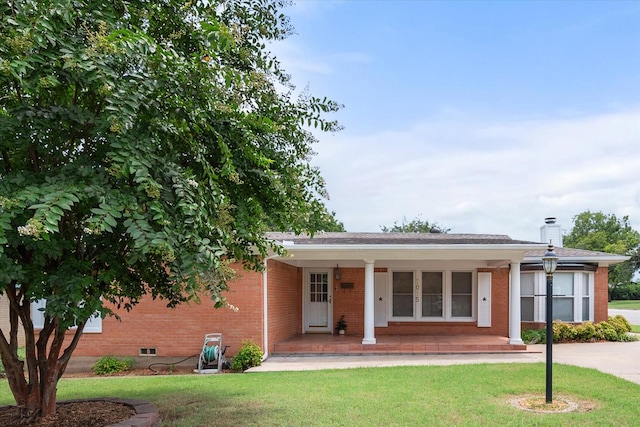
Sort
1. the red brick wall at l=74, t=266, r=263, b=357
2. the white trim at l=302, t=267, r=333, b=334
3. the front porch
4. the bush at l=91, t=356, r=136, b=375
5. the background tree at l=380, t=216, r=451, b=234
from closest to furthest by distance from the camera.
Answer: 1. the bush at l=91, t=356, r=136, b=375
2. the red brick wall at l=74, t=266, r=263, b=357
3. the front porch
4. the white trim at l=302, t=267, r=333, b=334
5. the background tree at l=380, t=216, r=451, b=234

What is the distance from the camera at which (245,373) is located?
10.9 m

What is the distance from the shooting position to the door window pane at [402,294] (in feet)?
54.7

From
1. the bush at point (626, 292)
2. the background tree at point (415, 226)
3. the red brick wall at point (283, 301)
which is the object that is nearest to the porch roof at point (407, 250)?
the red brick wall at point (283, 301)

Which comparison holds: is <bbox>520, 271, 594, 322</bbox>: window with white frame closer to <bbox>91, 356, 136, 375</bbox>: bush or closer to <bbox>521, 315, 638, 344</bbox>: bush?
<bbox>521, 315, 638, 344</bbox>: bush

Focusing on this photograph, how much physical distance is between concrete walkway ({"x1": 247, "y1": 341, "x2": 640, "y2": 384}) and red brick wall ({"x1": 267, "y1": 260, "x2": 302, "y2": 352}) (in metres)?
1.11

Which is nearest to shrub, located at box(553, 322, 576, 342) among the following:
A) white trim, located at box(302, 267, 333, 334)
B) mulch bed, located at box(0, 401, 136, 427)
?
white trim, located at box(302, 267, 333, 334)

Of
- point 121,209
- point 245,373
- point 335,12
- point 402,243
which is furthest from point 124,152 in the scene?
point 402,243

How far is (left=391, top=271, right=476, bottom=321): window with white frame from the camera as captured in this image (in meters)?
16.5

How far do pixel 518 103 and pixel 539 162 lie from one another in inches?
358

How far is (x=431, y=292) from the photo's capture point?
658 inches

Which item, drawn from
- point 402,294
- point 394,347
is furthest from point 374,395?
point 402,294

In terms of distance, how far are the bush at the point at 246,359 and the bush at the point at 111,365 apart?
2.46m

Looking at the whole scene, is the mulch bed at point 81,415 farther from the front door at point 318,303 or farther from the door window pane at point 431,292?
the door window pane at point 431,292

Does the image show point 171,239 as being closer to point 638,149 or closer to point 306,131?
point 306,131
